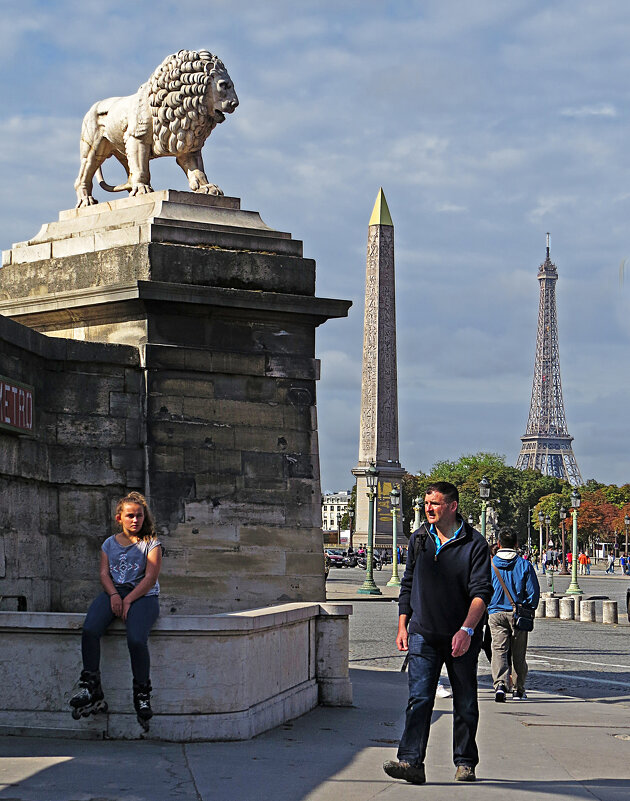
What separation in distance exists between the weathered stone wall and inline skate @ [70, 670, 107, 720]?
2478mm

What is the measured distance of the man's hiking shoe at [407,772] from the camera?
7.58 metres

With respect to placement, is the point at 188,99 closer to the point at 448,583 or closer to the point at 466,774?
the point at 448,583

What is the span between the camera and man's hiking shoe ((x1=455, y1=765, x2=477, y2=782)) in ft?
25.4

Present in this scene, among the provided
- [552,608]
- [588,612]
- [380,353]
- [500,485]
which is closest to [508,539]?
[588,612]

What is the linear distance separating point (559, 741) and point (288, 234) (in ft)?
18.9

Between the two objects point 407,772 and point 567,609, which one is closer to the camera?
point 407,772

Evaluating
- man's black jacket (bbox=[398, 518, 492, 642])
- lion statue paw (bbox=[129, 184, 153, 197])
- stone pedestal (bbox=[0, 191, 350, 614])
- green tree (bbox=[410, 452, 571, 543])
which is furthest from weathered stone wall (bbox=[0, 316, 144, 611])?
green tree (bbox=[410, 452, 571, 543])

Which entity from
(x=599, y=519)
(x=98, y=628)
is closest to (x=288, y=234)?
(x=98, y=628)

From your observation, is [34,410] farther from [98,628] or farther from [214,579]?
[98,628]

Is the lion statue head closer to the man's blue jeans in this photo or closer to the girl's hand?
the girl's hand

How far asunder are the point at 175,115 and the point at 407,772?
766 centimetres

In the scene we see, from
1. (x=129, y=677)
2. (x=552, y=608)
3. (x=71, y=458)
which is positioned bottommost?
(x=552, y=608)

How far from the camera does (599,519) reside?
140 metres

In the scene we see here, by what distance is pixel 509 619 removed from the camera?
1287cm
